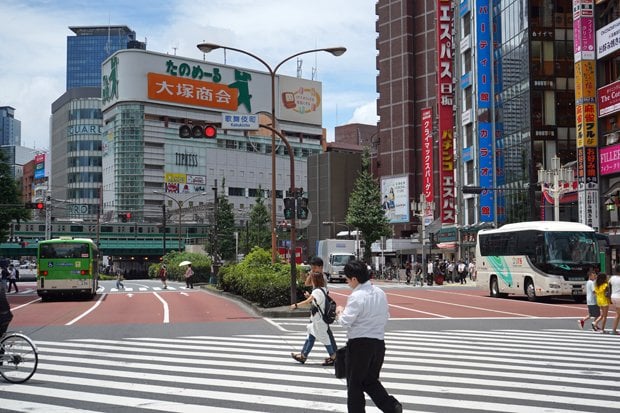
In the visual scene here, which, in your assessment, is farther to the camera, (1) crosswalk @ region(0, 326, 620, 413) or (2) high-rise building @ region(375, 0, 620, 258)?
(2) high-rise building @ region(375, 0, 620, 258)

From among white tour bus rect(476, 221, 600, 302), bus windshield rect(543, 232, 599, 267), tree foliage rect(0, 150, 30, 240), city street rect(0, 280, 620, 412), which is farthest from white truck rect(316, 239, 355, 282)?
city street rect(0, 280, 620, 412)

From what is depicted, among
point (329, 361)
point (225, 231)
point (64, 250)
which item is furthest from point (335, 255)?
point (329, 361)

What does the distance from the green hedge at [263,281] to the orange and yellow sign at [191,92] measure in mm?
86643

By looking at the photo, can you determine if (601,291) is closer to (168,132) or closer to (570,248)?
(570,248)

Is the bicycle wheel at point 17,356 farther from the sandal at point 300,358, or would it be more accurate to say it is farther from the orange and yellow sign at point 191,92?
the orange and yellow sign at point 191,92

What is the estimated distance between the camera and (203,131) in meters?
20.5

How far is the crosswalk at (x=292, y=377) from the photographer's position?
8.33m

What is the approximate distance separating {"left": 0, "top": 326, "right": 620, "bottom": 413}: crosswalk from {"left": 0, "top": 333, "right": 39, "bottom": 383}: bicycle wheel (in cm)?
24

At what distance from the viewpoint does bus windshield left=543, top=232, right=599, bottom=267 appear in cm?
2819

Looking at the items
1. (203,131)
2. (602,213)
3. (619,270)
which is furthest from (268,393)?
(602,213)

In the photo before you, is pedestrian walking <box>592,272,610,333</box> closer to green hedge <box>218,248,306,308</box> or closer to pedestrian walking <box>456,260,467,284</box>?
green hedge <box>218,248,306,308</box>

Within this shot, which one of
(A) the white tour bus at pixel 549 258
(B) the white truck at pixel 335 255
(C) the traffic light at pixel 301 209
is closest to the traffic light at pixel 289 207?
(C) the traffic light at pixel 301 209

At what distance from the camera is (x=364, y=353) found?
6.46m

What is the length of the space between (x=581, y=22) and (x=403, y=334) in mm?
29966
